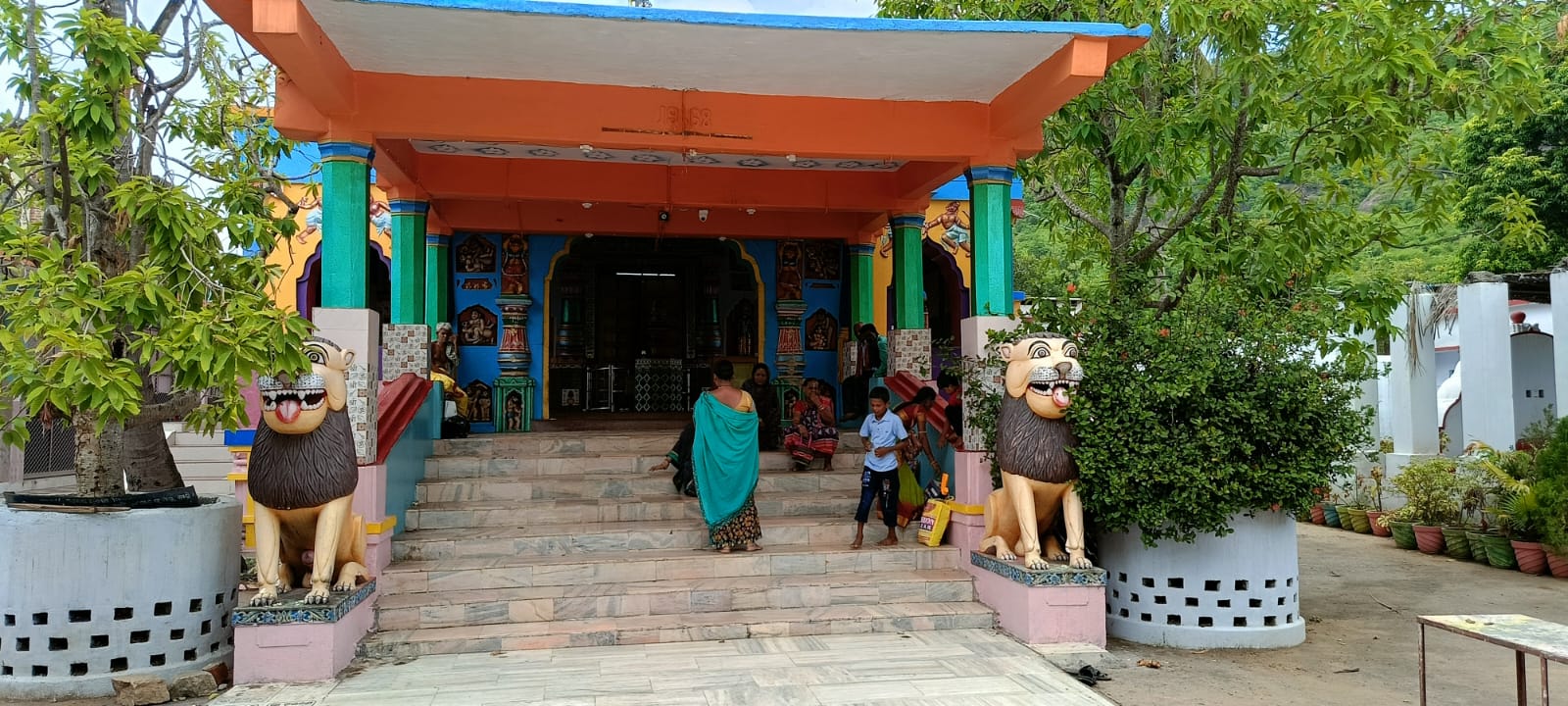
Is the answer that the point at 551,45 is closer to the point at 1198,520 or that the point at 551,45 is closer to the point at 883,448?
the point at 883,448

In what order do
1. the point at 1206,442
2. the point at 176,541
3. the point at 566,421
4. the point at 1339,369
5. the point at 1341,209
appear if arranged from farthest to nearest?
the point at 566,421, the point at 1341,209, the point at 1339,369, the point at 1206,442, the point at 176,541

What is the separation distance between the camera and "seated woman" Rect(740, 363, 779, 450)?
28.2ft

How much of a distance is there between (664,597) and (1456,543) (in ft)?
27.7

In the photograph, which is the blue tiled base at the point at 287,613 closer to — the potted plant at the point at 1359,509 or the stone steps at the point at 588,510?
the stone steps at the point at 588,510

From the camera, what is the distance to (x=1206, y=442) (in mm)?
5863

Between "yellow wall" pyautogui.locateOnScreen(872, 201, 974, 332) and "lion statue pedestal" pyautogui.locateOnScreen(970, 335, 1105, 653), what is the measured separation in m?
5.30

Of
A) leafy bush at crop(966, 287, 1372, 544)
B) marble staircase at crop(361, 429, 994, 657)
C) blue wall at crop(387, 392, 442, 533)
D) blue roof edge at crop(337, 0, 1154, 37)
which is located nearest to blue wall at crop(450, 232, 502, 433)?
blue wall at crop(387, 392, 442, 533)

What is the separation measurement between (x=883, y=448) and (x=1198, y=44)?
417 centimetres

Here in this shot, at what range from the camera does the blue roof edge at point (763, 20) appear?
5402 millimetres

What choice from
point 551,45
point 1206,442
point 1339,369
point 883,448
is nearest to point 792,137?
point 551,45

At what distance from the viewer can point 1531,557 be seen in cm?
898

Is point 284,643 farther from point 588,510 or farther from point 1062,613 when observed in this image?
point 1062,613

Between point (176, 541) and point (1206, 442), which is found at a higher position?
point (1206, 442)

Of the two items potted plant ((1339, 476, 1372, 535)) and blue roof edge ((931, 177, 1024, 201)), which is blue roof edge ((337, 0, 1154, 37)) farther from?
potted plant ((1339, 476, 1372, 535))
